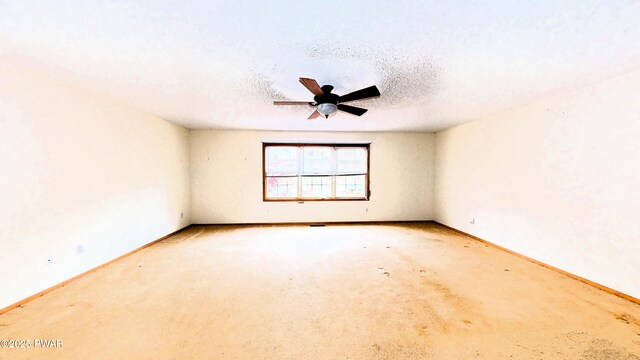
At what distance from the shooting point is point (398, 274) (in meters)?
3.27

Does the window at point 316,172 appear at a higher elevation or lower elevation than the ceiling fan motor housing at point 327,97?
lower

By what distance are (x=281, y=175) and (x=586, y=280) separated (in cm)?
554

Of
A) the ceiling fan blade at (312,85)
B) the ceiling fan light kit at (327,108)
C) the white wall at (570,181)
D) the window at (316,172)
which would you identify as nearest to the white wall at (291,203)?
the window at (316,172)

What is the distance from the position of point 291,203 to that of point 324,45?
463 centimetres

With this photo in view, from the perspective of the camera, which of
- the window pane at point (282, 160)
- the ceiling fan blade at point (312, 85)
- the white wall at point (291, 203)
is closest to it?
the ceiling fan blade at point (312, 85)

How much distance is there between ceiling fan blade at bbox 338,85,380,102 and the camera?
103 inches

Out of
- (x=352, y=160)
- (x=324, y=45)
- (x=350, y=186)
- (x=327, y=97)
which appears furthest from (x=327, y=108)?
(x=350, y=186)

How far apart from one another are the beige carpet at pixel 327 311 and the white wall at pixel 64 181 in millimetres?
344

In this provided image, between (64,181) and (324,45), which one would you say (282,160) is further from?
(324,45)

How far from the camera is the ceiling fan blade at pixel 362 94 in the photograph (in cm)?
261

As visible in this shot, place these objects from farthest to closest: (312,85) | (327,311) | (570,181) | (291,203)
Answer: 1. (291,203)
2. (570,181)
3. (312,85)
4. (327,311)

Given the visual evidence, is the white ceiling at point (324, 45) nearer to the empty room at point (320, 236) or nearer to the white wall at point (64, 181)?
the empty room at point (320, 236)

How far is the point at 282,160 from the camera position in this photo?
647 cm

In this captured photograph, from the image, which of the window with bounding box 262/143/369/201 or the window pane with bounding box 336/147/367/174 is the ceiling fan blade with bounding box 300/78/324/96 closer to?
the window with bounding box 262/143/369/201
